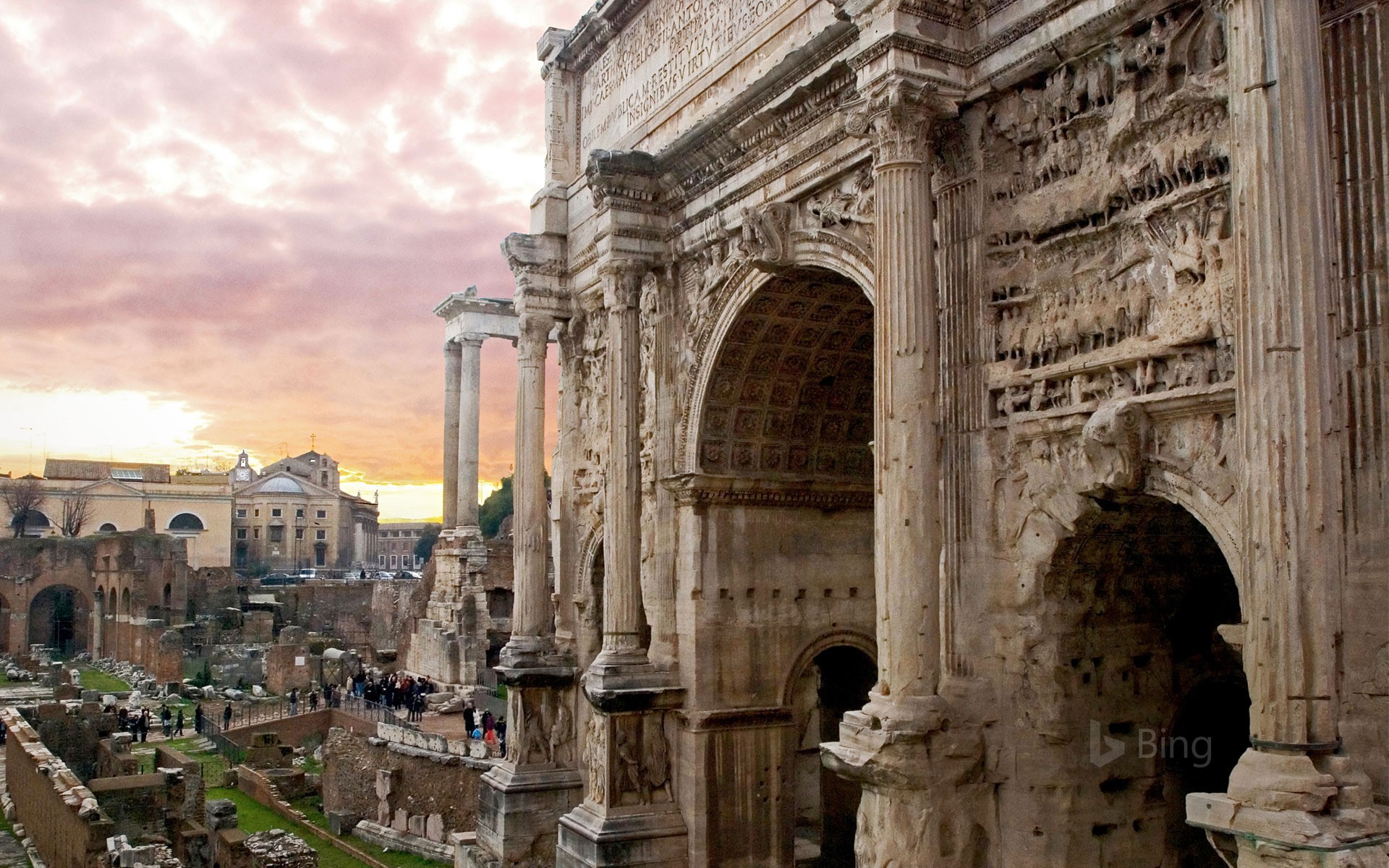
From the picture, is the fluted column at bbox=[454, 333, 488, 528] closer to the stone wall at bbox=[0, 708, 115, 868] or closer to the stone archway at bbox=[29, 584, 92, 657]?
the stone wall at bbox=[0, 708, 115, 868]

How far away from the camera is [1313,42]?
5.71m

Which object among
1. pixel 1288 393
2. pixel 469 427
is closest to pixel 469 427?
pixel 469 427

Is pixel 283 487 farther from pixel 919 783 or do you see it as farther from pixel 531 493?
pixel 919 783

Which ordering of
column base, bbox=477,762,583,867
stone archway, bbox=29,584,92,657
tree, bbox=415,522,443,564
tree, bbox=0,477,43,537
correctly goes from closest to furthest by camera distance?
column base, bbox=477,762,583,867 → stone archway, bbox=29,584,92,657 → tree, bbox=0,477,43,537 → tree, bbox=415,522,443,564

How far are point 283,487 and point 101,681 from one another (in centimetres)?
5319

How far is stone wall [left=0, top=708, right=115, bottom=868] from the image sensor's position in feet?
45.0

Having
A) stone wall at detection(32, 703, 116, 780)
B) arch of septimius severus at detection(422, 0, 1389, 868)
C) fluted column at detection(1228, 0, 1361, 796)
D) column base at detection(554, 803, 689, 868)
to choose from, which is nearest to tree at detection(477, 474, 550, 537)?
stone wall at detection(32, 703, 116, 780)

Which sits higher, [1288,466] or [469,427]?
[469,427]

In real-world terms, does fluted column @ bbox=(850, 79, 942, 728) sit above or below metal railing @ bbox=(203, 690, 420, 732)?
above

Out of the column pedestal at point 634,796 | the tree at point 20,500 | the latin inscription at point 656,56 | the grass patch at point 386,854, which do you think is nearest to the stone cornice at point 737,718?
the column pedestal at point 634,796

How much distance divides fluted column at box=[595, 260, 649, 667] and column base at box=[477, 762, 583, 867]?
2594 millimetres

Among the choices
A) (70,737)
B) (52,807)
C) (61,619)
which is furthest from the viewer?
(61,619)

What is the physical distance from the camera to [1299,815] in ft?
17.3

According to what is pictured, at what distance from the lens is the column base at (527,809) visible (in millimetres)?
13906
